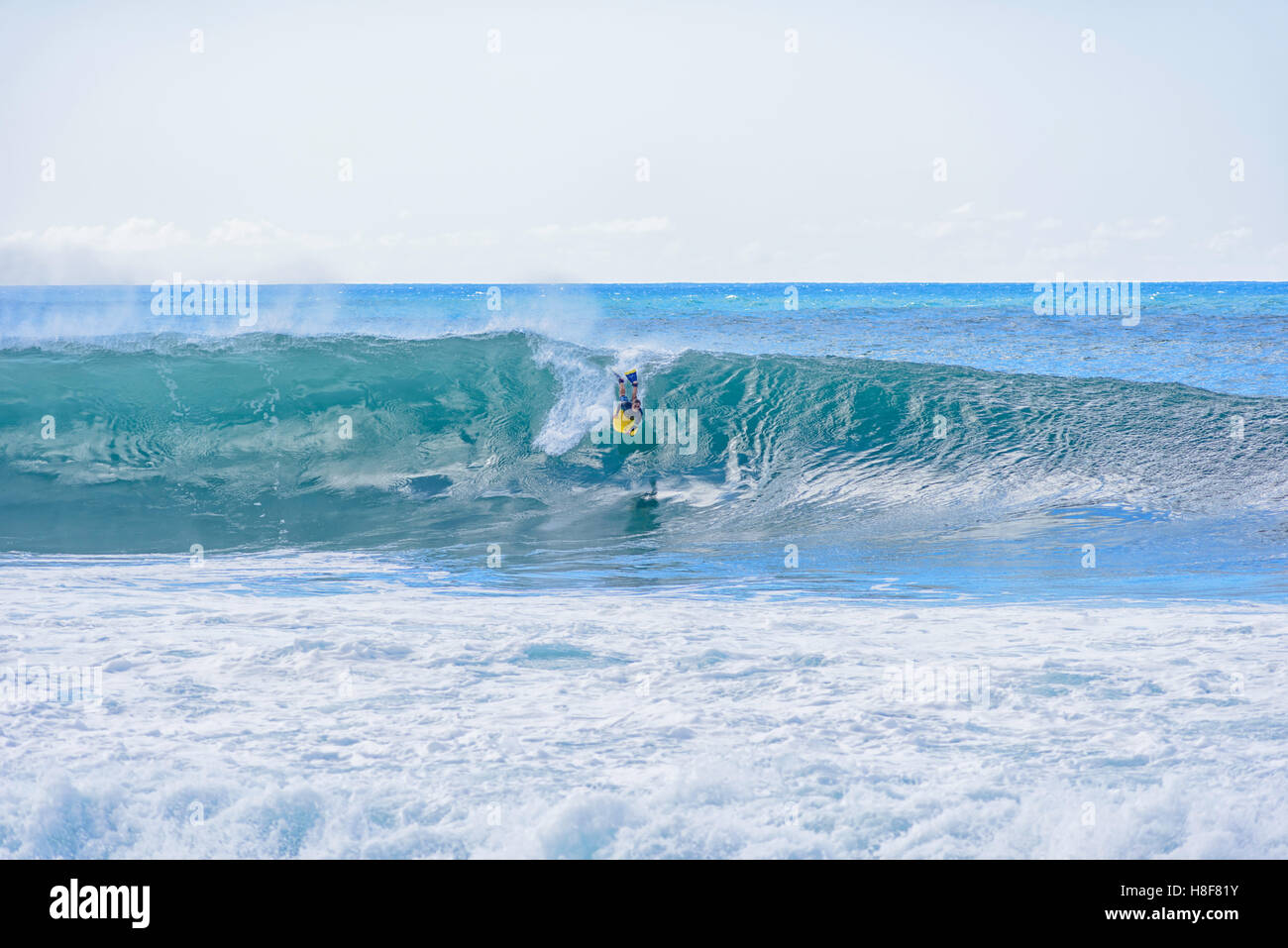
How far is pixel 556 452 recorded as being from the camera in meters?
12.6

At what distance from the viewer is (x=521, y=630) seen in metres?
5.87

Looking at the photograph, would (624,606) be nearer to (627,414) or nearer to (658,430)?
(627,414)

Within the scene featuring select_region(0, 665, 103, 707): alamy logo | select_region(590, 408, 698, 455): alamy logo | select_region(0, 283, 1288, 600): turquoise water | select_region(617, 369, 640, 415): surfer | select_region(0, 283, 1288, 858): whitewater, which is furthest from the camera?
select_region(590, 408, 698, 455): alamy logo

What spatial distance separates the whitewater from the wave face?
7cm

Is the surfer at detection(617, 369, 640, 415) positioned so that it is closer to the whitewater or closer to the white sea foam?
the whitewater

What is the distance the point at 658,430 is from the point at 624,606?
7581 mm

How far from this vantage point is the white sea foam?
11.8 ft

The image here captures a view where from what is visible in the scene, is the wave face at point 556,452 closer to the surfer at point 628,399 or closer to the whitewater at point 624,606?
the whitewater at point 624,606

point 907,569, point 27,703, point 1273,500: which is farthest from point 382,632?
point 1273,500
